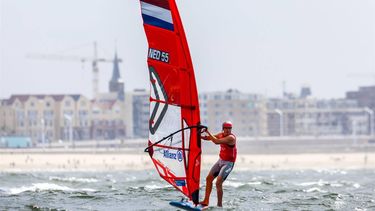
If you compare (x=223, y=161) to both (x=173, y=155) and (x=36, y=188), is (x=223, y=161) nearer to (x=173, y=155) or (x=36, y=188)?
(x=173, y=155)

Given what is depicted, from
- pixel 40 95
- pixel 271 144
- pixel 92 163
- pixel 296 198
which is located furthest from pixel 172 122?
pixel 40 95

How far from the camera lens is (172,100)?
1878 centimetres

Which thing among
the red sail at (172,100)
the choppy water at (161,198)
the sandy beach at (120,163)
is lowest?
the choppy water at (161,198)

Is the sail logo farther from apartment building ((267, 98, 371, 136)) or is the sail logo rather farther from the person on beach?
apartment building ((267, 98, 371, 136))

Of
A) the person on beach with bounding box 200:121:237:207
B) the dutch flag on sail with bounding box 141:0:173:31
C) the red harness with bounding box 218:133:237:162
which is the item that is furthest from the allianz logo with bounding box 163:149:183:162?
the dutch flag on sail with bounding box 141:0:173:31

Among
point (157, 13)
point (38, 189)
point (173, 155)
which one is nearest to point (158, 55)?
point (157, 13)

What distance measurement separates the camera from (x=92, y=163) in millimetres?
71688

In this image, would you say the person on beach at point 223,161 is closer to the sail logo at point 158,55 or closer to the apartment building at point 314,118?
the sail logo at point 158,55

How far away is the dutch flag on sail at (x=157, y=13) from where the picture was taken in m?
18.5

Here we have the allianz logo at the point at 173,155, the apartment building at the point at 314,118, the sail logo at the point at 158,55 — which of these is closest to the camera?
the sail logo at the point at 158,55

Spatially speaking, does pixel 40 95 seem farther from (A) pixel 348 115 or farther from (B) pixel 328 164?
(B) pixel 328 164

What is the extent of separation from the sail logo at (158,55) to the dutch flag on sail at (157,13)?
429mm

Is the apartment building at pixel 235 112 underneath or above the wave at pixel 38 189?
above

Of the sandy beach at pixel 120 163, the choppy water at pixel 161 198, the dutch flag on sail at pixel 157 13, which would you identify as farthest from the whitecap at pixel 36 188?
the sandy beach at pixel 120 163
